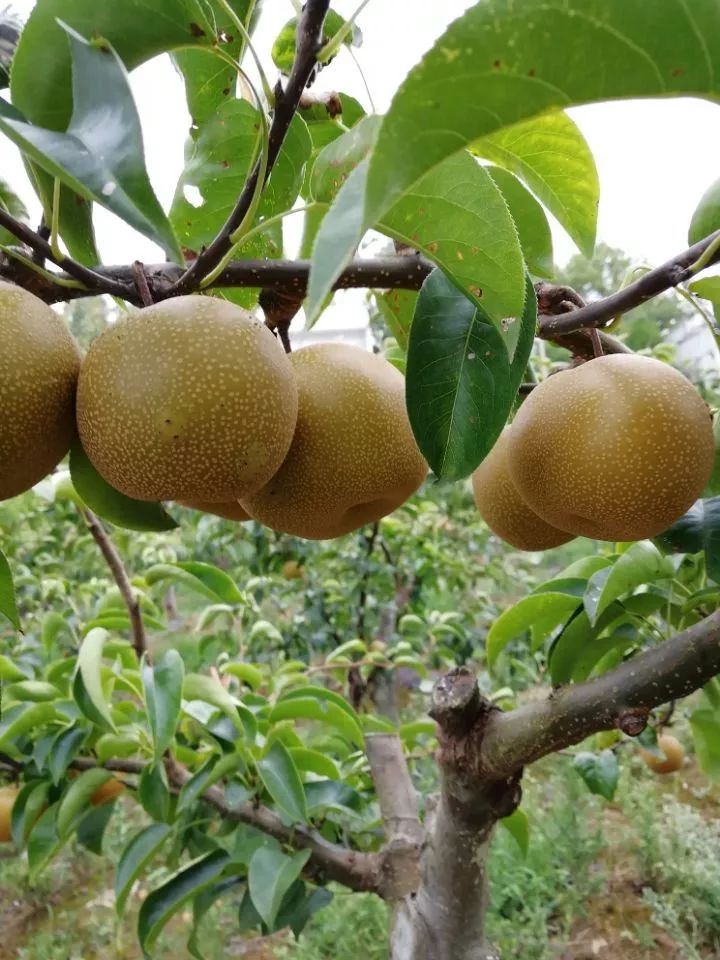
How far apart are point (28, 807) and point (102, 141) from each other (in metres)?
1.17

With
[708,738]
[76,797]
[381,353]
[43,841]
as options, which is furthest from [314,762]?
[381,353]

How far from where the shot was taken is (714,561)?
705mm

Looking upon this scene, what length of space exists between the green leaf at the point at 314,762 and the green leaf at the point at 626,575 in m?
0.63

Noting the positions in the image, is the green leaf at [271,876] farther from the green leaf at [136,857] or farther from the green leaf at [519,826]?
the green leaf at [519,826]

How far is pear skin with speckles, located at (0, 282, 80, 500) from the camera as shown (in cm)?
46

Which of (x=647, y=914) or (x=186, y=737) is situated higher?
(x=186, y=737)

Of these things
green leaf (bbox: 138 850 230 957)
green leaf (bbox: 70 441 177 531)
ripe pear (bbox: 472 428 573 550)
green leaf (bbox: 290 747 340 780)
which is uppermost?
green leaf (bbox: 70 441 177 531)

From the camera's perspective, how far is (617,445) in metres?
0.58

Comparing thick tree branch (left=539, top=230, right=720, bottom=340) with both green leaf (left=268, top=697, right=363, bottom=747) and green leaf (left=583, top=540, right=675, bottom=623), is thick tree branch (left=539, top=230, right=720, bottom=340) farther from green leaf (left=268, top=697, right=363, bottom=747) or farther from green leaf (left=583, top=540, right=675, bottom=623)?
green leaf (left=268, top=697, right=363, bottom=747)

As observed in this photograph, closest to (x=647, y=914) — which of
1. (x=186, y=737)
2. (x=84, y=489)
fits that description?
(x=186, y=737)

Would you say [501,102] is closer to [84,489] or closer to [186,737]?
[84,489]

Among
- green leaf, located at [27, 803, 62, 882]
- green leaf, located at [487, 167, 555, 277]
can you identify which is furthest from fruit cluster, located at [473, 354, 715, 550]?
green leaf, located at [27, 803, 62, 882]

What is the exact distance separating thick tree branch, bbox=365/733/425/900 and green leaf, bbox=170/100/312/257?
0.93 metres

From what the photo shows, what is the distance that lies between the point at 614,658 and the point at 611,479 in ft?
1.50
